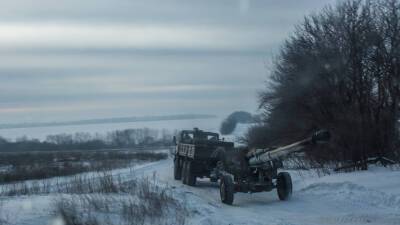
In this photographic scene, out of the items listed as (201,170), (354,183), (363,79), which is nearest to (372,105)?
(363,79)

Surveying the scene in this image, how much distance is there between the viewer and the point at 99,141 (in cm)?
12162

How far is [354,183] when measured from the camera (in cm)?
1891

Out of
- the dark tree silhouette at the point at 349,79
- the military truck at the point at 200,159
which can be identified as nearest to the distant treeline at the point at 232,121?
the dark tree silhouette at the point at 349,79

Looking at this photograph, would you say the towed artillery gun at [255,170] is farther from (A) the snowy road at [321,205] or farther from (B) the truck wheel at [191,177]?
(B) the truck wheel at [191,177]

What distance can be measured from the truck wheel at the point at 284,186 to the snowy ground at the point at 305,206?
0.96ft

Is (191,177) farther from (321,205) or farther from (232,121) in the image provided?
(232,121)

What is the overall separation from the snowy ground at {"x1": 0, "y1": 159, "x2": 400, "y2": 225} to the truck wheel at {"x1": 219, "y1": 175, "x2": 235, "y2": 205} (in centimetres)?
29

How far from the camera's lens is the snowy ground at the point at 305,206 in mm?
12641

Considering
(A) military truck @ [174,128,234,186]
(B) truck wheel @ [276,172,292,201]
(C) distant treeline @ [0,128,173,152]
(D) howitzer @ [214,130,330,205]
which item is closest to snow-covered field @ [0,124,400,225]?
(B) truck wheel @ [276,172,292,201]

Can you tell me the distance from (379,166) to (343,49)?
31.6 ft

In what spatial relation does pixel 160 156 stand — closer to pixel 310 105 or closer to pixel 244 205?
pixel 310 105

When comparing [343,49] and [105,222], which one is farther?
[343,49]

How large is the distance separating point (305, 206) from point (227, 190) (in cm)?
250

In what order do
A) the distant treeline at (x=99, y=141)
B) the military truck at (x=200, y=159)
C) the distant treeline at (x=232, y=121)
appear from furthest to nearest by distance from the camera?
the distant treeline at (x=99, y=141), the distant treeline at (x=232, y=121), the military truck at (x=200, y=159)
